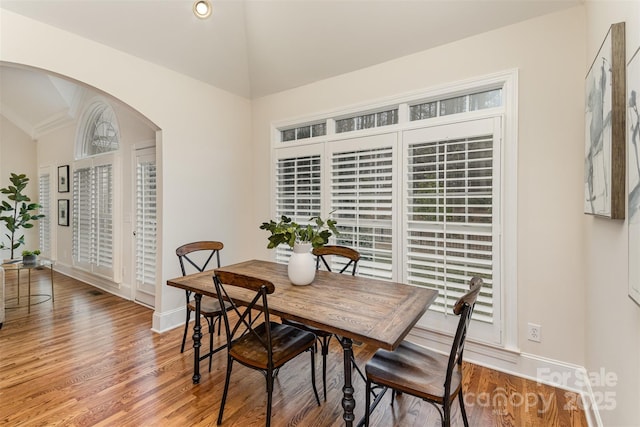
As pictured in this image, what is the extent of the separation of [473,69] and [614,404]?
2.38 metres

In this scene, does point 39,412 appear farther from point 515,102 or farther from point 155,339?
point 515,102

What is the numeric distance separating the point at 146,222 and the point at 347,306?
3.11 metres

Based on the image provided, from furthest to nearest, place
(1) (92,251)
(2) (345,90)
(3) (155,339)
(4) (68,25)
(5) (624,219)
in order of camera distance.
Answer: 1. (1) (92,251)
2. (2) (345,90)
3. (3) (155,339)
4. (4) (68,25)
5. (5) (624,219)

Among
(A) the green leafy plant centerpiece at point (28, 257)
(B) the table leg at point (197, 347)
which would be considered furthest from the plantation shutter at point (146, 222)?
(B) the table leg at point (197, 347)

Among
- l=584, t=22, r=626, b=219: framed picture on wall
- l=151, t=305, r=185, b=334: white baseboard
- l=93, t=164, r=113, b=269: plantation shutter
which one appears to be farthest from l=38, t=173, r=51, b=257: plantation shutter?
l=584, t=22, r=626, b=219: framed picture on wall

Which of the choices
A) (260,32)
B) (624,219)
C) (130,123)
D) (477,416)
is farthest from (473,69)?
(130,123)

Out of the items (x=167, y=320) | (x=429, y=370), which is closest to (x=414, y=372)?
(x=429, y=370)

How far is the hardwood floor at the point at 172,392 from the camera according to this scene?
6.00ft

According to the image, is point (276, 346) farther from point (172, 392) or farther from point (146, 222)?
point (146, 222)

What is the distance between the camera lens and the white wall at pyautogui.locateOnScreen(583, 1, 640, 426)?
1.16m

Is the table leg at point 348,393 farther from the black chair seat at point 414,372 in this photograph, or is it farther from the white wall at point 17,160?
the white wall at point 17,160

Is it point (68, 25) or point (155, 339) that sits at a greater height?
point (68, 25)

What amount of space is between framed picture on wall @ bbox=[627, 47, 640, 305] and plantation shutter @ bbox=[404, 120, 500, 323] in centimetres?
114

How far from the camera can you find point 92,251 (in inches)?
185
